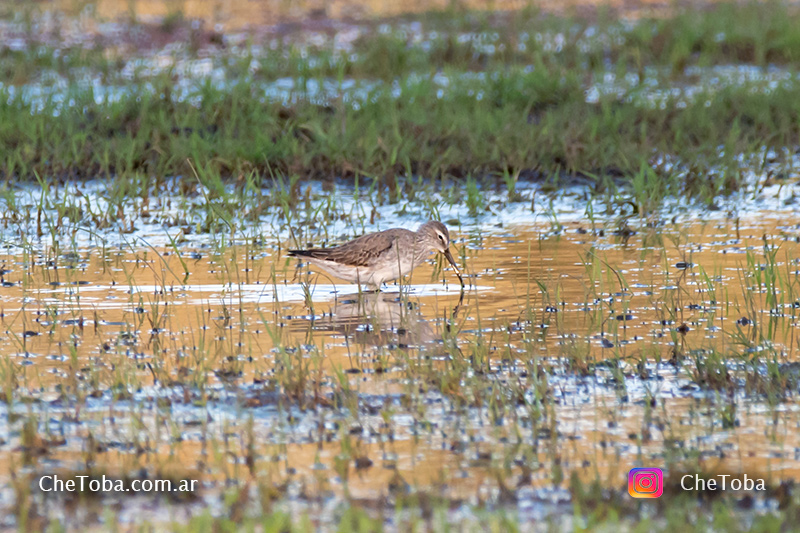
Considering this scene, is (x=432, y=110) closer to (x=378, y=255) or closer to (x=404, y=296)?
(x=378, y=255)

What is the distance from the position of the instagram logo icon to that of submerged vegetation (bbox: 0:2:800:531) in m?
0.05

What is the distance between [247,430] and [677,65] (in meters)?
12.7

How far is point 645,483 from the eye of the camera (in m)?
4.66

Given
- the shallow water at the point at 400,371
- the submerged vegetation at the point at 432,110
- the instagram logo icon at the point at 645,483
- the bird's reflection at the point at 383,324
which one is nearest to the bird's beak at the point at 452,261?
the shallow water at the point at 400,371

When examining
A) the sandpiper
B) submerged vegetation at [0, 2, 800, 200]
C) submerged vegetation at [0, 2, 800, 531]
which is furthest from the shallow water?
submerged vegetation at [0, 2, 800, 200]

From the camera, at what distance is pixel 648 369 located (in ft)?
20.4

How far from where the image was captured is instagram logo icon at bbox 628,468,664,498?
4.60 m

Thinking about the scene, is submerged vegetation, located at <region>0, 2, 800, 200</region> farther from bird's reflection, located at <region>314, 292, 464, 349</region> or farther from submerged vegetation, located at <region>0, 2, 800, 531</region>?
bird's reflection, located at <region>314, 292, 464, 349</region>

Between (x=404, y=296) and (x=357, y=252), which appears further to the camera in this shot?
(x=357, y=252)

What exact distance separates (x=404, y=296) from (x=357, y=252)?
47 centimetres

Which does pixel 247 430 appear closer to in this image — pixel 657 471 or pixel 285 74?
pixel 657 471

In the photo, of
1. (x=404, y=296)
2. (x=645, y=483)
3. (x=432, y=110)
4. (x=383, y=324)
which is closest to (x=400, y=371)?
(x=383, y=324)

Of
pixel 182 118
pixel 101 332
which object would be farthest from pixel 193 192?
pixel 101 332

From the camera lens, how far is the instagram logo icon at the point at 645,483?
4.60 meters
